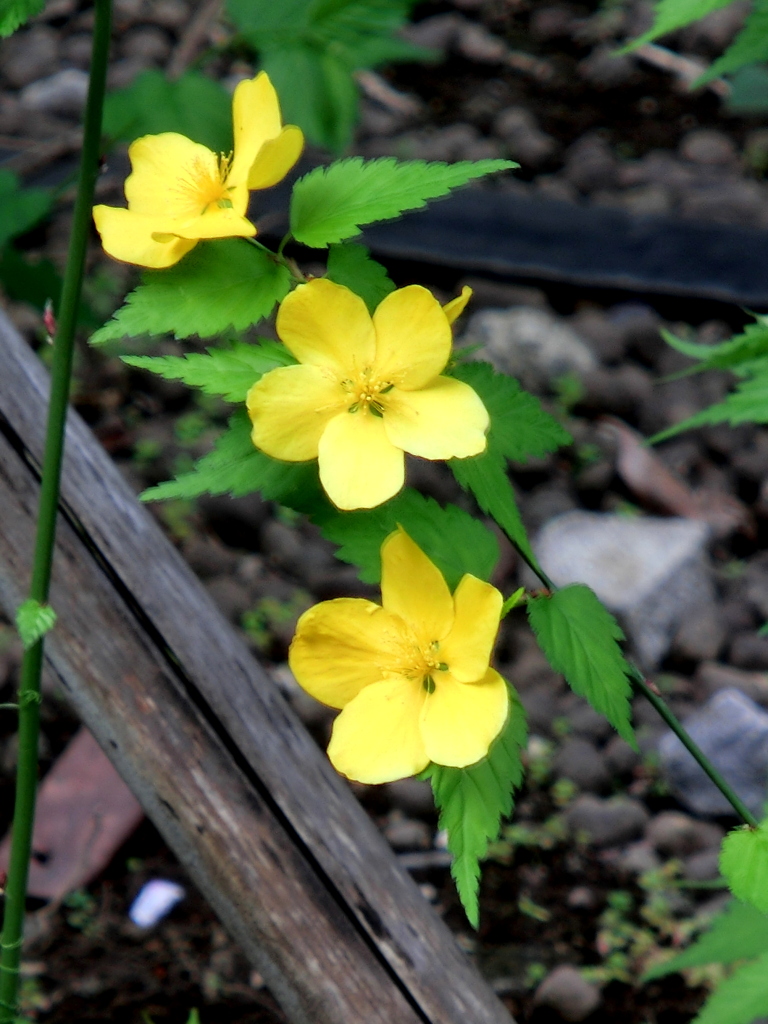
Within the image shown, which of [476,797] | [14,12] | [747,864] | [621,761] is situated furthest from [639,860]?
[14,12]

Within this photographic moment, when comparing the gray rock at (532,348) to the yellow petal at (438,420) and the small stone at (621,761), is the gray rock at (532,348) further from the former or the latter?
the yellow petal at (438,420)

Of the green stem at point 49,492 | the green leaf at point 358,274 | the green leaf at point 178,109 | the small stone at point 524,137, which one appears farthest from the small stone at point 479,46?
the green leaf at point 358,274

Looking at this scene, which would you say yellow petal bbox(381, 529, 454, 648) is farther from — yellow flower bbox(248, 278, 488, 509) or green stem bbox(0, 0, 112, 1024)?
green stem bbox(0, 0, 112, 1024)

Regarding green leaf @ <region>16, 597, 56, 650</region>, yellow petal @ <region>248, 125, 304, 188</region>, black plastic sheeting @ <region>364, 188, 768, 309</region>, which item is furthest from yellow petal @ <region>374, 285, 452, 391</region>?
black plastic sheeting @ <region>364, 188, 768, 309</region>

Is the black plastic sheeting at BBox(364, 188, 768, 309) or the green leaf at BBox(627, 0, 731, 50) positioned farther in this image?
the black plastic sheeting at BBox(364, 188, 768, 309)

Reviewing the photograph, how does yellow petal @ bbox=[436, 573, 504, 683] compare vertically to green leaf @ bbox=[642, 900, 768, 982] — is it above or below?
above

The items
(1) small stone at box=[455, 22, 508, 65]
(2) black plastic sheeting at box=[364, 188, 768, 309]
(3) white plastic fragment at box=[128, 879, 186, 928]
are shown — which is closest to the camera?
(3) white plastic fragment at box=[128, 879, 186, 928]
